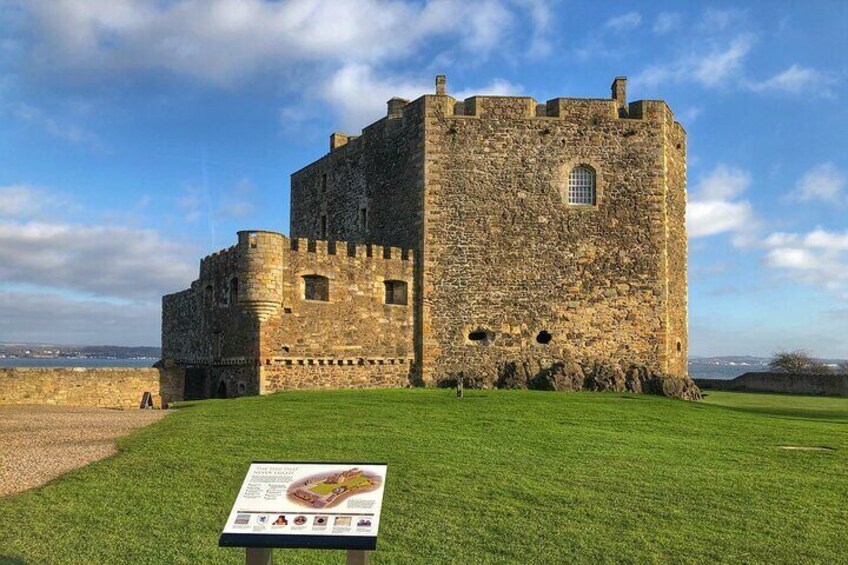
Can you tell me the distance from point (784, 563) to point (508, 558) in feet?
8.17

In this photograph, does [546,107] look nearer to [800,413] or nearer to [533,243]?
[533,243]

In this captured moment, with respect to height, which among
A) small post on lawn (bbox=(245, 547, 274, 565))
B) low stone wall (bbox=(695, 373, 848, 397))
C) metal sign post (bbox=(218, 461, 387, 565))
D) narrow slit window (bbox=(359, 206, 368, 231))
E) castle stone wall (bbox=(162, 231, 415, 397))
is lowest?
low stone wall (bbox=(695, 373, 848, 397))

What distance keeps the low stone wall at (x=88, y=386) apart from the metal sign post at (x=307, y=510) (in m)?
17.0

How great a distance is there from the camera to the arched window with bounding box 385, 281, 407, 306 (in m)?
23.4

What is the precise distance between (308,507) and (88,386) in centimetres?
1780

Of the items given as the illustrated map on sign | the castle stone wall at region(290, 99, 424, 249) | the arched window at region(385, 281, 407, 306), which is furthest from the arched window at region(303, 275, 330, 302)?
the illustrated map on sign

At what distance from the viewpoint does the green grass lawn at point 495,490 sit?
662cm

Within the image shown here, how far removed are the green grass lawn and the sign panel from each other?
1323 mm

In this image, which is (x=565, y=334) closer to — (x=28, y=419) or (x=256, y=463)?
(x=28, y=419)

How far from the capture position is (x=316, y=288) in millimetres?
22234

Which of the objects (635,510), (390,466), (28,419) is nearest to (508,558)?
(635,510)

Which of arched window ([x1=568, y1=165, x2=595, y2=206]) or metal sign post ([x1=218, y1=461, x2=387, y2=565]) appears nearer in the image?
metal sign post ([x1=218, y1=461, x2=387, y2=565])

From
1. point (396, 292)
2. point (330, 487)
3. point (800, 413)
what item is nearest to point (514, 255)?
point (396, 292)

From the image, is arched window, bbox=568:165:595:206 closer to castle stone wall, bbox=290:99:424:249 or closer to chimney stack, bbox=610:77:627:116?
chimney stack, bbox=610:77:627:116
